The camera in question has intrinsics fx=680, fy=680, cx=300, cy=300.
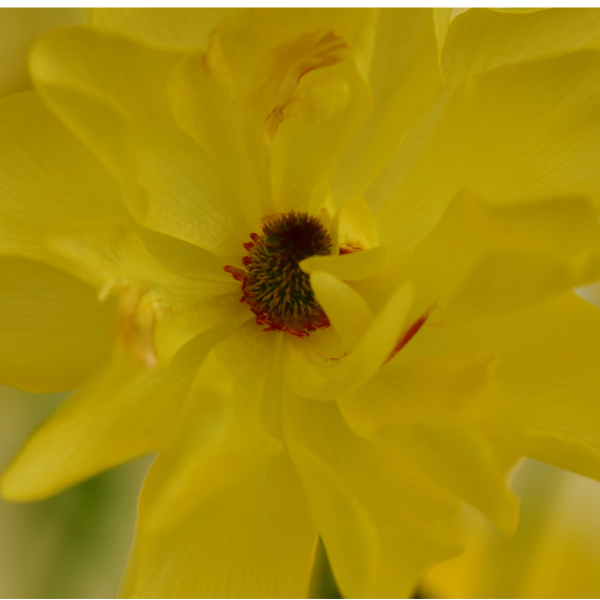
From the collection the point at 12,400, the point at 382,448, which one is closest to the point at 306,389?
the point at 382,448

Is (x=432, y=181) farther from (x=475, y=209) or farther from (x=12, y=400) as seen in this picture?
(x=12, y=400)

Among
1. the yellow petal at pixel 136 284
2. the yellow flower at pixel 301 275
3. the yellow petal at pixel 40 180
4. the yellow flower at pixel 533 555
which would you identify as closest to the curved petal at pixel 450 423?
the yellow flower at pixel 301 275

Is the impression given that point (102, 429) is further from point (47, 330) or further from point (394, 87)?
point (394, 87)

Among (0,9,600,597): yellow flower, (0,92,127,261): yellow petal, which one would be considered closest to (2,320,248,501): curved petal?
(0,9,600,597): yellow flower

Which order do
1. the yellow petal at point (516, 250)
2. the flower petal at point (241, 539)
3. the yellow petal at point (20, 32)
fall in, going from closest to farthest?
the yellow petal at point (516, 250) → the flower petal at point (241, 539) → the yellow petal at point (20, 32)

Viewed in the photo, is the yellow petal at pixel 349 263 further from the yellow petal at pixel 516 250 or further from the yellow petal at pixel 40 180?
the yellow petal at pixel 40 180

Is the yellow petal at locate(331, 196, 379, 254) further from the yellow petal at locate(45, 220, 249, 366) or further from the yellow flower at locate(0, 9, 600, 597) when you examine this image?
the yellow petal at locate(45, 220, 249, 366)
